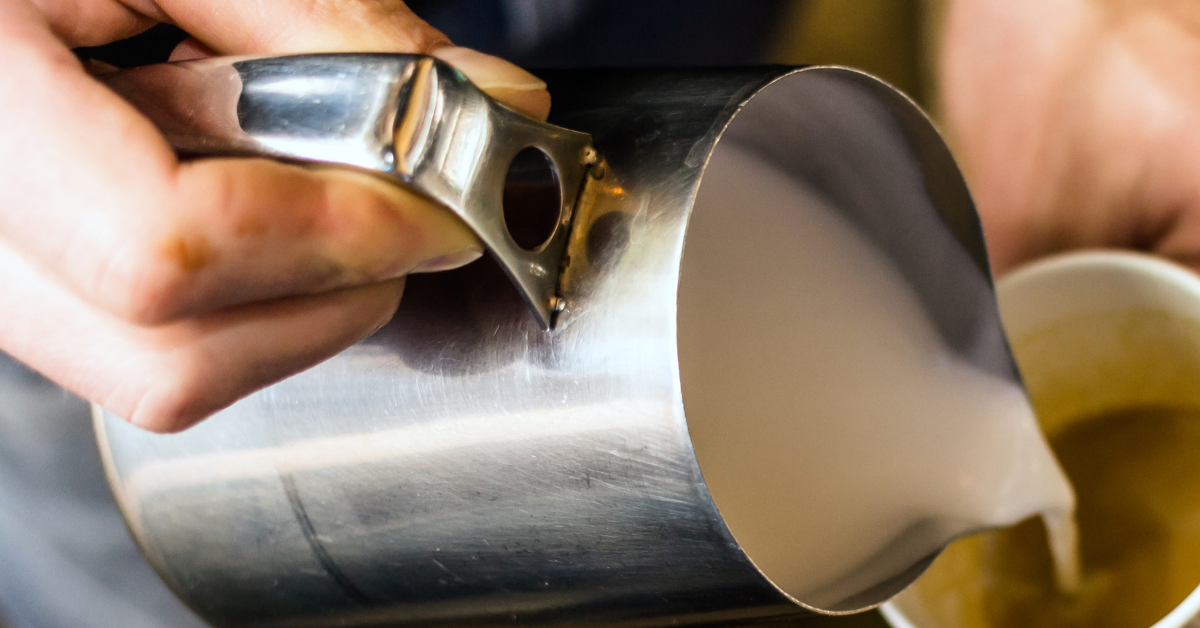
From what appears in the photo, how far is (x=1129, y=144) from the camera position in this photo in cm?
64

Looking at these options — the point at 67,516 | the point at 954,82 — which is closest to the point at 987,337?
the point at 954,82

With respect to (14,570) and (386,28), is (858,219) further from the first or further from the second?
(14,570)

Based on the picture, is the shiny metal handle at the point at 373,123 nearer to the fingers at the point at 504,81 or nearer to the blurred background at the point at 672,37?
the fingers at the point at 504,81

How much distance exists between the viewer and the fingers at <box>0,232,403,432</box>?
28 centimetres

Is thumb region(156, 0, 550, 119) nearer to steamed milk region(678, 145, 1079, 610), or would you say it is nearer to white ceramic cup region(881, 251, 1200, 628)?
steamed milk region(678, 145, 1079, 610)

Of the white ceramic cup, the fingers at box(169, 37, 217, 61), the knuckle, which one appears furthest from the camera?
the white ceramic cup

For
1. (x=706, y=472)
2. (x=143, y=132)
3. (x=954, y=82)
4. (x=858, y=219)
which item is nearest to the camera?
(x=143, y=132)

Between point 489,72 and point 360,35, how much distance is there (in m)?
0.05

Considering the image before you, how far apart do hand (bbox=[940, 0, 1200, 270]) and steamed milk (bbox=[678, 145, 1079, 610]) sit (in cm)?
22

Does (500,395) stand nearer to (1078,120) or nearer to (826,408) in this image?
(826,408)

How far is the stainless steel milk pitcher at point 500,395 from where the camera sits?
10.6 inches

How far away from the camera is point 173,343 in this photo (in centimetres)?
28

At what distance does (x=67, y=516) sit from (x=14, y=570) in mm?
53

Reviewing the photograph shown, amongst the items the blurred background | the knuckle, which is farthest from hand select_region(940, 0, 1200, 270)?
the knuckle
